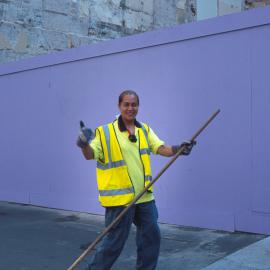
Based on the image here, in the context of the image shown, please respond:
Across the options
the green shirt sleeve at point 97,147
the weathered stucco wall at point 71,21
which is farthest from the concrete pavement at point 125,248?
the weathered stucco wall at point 71,21

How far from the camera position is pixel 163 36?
6.89m

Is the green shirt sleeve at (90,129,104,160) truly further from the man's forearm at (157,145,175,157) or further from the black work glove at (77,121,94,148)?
the man's forearm at (157,145,175,157)

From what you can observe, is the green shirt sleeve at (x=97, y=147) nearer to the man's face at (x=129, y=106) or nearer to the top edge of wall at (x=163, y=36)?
the man's face at (x=129, y=106)

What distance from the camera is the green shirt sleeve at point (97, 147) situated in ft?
13.6

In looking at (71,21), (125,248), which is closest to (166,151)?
(125,248)

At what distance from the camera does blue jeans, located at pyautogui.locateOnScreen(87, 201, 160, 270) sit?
4.13 m

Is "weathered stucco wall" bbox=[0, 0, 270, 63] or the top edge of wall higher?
"weathered stucco wall" bbox=[0, 0, 270, 63]

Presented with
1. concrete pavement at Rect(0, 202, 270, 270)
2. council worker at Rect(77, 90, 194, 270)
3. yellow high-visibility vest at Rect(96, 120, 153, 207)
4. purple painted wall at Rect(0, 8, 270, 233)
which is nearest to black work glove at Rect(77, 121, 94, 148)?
council worker at Rect(77, 90, 194, 270)

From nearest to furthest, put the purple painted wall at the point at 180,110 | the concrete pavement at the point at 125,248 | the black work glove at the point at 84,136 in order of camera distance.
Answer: the black work glove at the point at 84,136 → the concrete pavement at the point at 125,248 → the purple painted wall at the point at 180,110

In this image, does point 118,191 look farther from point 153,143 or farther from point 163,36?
point 163,36

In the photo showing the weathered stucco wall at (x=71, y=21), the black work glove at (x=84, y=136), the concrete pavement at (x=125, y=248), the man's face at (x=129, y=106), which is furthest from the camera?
the weathered stucco wall at (x=71, y=21)

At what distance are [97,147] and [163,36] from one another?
3156 millimetres

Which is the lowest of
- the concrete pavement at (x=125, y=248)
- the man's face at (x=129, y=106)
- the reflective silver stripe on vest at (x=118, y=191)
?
the concrete pavement at (x=125, y=248)

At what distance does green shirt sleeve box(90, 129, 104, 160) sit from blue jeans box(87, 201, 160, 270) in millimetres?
445
